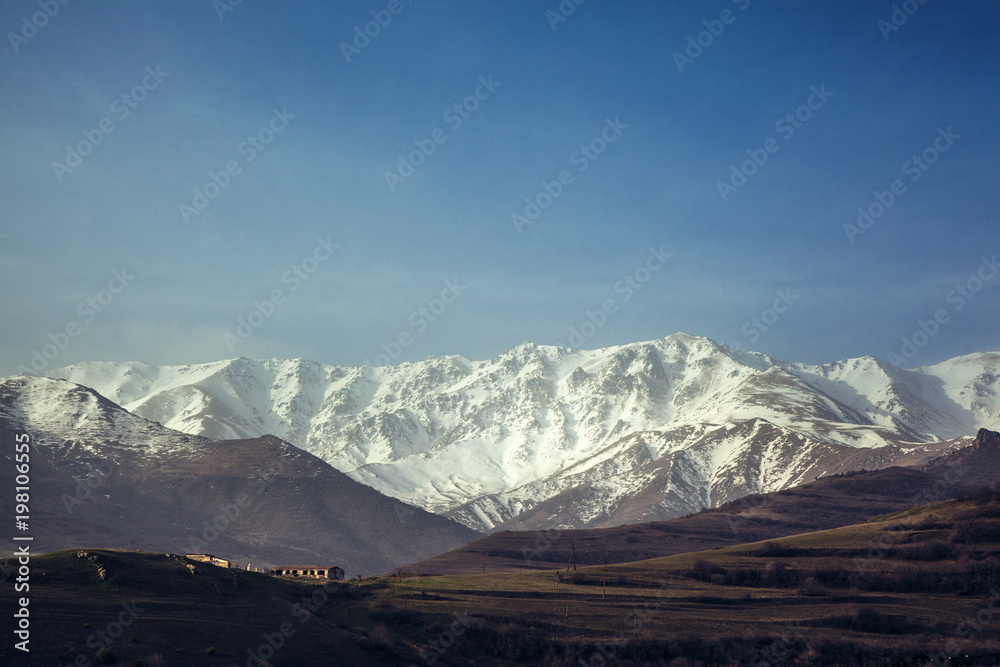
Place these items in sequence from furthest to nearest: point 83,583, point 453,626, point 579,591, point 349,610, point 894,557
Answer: point 894,557
point 579,591
point 349,610
point 453,626
point 83,583

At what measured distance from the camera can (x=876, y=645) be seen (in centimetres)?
12631

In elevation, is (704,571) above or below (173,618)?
below

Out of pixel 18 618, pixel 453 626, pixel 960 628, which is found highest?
pixel 18 618

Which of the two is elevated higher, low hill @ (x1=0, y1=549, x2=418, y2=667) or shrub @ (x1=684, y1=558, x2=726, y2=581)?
low hill @ (x1=0, y1=549, x2=418, y2=667)

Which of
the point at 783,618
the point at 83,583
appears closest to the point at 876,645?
the point at 783,618

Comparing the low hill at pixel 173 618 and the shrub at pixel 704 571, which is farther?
the shrub at pixel 704 571

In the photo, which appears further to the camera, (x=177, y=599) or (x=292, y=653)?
(x=177, y=599)

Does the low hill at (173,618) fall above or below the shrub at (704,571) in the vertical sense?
above

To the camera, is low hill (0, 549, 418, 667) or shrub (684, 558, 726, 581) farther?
shrub (684, 558, 726, 581)

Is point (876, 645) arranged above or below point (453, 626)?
below


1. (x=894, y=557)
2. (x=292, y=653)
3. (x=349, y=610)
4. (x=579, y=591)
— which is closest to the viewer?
(x=292, y=653)

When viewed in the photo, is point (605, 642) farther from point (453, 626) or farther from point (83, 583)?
point (83, 583)

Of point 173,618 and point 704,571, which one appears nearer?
point 173,618

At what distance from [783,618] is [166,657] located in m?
86.7
